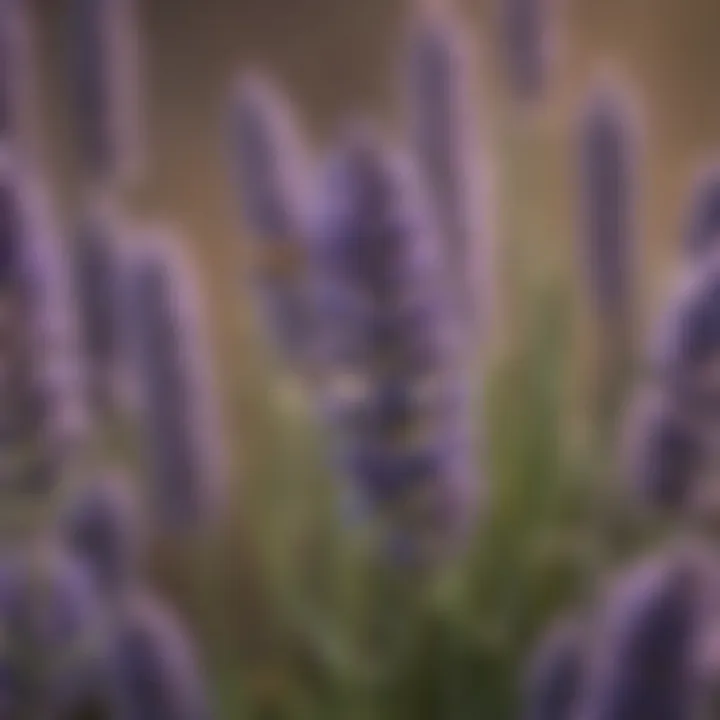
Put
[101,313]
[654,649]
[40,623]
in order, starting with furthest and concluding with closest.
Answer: [101,313]
[40,623]
[654,649]

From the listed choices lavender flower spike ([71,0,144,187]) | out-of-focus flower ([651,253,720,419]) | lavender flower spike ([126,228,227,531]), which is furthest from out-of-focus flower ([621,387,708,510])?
lavender flower spike ([71,0,144,187])

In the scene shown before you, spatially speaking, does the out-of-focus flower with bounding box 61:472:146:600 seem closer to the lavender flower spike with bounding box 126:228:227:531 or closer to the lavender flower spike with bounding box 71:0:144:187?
the lavender flower spike with bounding box 126:228:227:531

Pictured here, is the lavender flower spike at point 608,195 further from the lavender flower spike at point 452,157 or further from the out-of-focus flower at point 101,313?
the out-of-focus flower at point 101,313

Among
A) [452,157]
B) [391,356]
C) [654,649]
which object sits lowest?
[654,649]

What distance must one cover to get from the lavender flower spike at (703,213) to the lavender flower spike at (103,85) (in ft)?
0.62

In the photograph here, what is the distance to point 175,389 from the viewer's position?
Answer: 0.41 m

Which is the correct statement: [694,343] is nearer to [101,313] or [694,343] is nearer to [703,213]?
[703,213]

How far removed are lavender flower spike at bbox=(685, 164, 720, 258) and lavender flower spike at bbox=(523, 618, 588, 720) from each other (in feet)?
0.37

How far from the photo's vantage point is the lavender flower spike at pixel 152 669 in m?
0.37

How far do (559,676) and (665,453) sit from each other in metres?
0.06

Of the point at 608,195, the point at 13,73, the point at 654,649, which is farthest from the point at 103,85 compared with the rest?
the point at 654,649

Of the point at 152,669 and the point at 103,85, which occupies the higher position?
the point at 103,85

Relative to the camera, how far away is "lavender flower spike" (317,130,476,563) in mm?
370

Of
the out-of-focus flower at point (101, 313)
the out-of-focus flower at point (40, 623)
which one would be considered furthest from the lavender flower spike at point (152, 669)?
the out-of-focus flower at point (101, 313)
